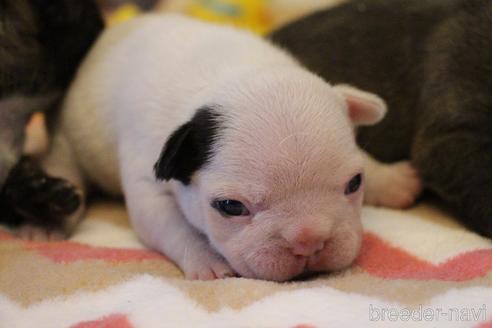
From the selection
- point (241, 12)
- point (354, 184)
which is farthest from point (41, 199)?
point (241, 12)

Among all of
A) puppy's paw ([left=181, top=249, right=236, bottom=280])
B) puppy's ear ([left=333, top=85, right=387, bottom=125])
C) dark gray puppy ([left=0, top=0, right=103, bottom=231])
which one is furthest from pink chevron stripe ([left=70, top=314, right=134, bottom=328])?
puppy's ear ([left=333, top=85, right=387, bottom=125])

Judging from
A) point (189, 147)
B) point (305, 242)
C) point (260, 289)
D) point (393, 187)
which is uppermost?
point (189, 147)

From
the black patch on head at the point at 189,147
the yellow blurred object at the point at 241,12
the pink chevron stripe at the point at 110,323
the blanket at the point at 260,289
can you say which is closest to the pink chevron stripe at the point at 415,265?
the blanket at the point at 260,289

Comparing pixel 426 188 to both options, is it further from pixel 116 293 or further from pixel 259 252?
pixel 116 293

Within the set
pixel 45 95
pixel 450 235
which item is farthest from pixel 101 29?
pixel 450 235

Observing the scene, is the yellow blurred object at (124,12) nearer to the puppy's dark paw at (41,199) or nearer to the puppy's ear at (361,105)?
the puppy's dark paw at (41,199)

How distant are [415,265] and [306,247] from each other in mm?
410

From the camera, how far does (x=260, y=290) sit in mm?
1547

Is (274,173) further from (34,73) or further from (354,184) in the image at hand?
(34,73)

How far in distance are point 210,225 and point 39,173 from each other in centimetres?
91

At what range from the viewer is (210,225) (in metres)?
1.68

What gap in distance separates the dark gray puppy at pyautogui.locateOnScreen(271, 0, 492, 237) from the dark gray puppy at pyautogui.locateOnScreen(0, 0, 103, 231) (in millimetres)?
878

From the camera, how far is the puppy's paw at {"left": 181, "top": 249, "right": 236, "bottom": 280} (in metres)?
1.72

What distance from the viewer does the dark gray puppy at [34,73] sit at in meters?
2.18
